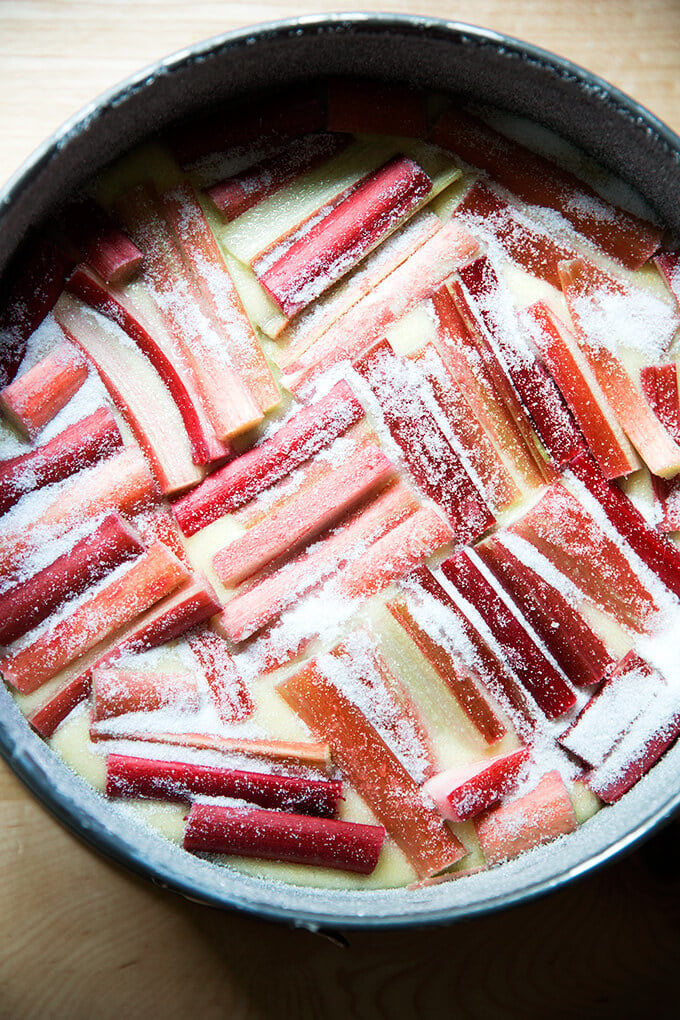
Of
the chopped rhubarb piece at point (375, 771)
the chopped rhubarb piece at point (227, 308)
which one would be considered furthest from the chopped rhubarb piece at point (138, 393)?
the chopped rhubarb piece at point (375, 771)

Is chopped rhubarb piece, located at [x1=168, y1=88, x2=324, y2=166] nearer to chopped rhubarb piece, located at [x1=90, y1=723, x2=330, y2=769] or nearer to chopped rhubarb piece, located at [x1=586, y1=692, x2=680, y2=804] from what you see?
chopped rhubarb piece, located at [x1=90, y1=723, x2=330, y2=769]

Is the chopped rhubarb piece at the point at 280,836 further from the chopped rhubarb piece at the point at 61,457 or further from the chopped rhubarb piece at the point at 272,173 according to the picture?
the chopped rhubarb piece at the point at 272,173

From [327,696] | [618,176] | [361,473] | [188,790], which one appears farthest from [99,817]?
[618,176]

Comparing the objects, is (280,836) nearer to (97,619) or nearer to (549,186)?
(97,619)

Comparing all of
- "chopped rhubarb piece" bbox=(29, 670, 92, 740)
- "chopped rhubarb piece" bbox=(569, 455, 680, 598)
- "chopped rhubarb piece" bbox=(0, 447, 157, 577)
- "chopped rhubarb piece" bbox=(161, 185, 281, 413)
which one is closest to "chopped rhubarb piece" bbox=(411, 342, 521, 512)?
"chopped rhubarb piece" bbox=(569, 455, 680, 598)

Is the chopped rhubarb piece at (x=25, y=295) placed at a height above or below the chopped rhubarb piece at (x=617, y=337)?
above

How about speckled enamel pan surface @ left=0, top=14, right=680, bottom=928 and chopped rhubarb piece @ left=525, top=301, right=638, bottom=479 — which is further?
chopped rhubarb piece @ left=525, top=301, right=638, bottom=479
